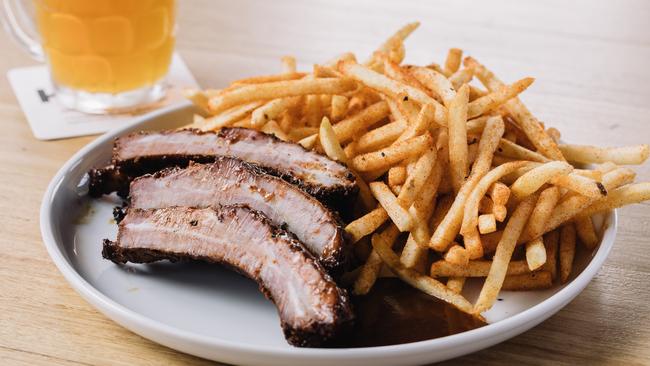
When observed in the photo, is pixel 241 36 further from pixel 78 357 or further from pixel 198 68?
pixel 78 357

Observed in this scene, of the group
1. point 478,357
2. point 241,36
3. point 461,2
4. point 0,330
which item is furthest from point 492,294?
point 461,2

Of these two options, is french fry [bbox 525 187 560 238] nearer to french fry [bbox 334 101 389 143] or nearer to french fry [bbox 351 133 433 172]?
french fry [bbox 351 133 433 172]

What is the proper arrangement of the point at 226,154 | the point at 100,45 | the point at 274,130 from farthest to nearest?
1. the point at 100,45
2. the point at 274,130
3. the point at 226,154

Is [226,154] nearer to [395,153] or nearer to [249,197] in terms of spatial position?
[249,197]

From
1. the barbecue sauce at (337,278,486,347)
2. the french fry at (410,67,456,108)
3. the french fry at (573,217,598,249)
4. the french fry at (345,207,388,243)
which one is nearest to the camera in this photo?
the barbecue sauce at (337,278,486,347)

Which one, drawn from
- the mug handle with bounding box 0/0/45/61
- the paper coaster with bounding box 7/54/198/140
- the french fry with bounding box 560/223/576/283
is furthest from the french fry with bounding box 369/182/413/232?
the mug handle with bounding box 0/0/45/61

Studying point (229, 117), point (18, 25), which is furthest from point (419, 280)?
point (18, 25)
